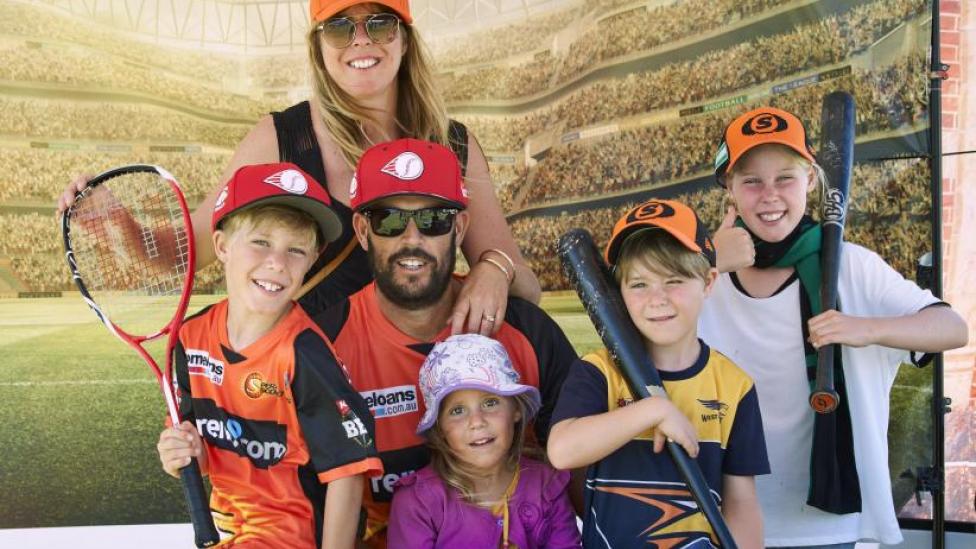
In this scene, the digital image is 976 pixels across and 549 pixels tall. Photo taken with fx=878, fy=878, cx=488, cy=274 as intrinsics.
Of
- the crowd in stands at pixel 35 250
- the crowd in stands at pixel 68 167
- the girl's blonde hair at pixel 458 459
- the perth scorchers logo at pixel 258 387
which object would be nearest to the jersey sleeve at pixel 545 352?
the girl's blonde hair at pixel 458 459

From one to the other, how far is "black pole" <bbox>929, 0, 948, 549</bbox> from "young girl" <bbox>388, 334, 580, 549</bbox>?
1523 mm

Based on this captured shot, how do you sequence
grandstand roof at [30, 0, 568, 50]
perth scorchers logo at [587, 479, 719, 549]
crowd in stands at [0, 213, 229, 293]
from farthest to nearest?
A: grandstand roof at [30, 0, 568, 50], crowd in stands at [0, 213, 229, 293], perth scorchers logo at [587, 479, 719, 549]

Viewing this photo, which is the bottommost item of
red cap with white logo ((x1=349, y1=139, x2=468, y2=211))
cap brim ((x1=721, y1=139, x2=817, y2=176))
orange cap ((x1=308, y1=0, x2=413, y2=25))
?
red cap with white logo ((x1=349, y1=139, x2=468, y2=211))

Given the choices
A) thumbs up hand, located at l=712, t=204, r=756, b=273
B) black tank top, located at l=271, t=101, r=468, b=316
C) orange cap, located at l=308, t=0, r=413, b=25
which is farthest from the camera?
black tank top, located at l=271, t=101, r=468, b=316

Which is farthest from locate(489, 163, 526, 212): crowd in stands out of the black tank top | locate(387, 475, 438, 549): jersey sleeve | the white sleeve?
locate(387, 475, 438, 549): jersey sleeve

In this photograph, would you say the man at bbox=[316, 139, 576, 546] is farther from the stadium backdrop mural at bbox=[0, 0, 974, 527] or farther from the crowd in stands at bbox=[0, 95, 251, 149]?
the crowd in stands at bbox=[0, 95, 251, 149]

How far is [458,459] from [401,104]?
1.20m

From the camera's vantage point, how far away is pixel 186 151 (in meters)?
4.88

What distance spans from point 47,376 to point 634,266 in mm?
3684

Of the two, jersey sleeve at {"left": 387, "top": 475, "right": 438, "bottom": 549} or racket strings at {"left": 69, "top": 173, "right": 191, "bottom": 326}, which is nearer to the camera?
jersey sleeve at {"left": 387, "top": 475, "right": 438, "bottom": 549}

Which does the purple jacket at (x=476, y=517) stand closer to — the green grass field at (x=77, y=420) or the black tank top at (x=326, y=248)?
the black tank top at (x=326, y=248)

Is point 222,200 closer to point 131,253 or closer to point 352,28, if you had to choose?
point 131,253

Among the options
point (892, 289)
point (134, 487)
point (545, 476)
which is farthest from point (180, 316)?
point (134, 487)

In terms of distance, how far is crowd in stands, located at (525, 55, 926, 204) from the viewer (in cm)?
325
